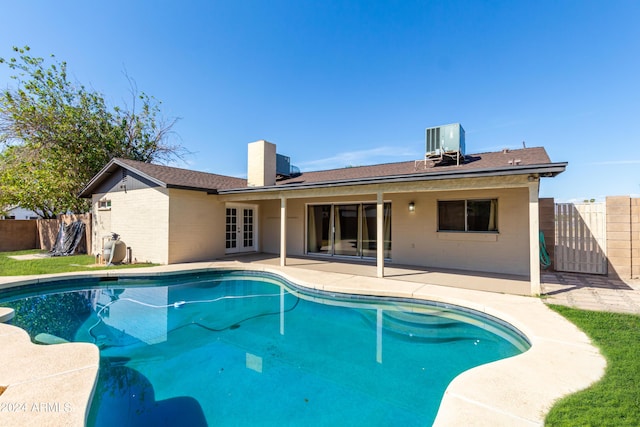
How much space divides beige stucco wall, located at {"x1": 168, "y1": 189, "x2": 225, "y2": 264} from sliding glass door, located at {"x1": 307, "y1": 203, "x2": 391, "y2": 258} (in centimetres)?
371

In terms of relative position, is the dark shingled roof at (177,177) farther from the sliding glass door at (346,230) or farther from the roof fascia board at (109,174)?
the sliding glass door at (346,230)

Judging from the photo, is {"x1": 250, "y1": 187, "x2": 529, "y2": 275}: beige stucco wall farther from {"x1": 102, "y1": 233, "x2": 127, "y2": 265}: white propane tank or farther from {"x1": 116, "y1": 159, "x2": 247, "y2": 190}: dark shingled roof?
{"x1": 102, "y1": 233, "x2": 127, "y2": 265}: white propane tank

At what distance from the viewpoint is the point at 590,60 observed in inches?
327

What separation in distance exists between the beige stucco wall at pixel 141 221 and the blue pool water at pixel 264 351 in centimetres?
272

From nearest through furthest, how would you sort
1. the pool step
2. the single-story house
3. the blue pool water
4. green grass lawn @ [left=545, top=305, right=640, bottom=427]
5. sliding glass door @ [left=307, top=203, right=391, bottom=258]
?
green grass lawn @ [left=545, top=305, right=640, bottom=427]
the blue pool water
the pool step
the single-story house
sliding glass door @ [left=307, top=203, right=391, bottom=258]

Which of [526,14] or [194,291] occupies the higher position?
[526,14]

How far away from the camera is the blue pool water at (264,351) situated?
9.93ft

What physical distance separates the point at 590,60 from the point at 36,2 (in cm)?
1862

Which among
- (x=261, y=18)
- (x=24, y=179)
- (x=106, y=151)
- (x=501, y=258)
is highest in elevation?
(x=261, y=18)

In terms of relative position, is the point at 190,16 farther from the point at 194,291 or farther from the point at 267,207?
the point at 194,291

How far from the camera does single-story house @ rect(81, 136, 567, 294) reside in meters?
7.65

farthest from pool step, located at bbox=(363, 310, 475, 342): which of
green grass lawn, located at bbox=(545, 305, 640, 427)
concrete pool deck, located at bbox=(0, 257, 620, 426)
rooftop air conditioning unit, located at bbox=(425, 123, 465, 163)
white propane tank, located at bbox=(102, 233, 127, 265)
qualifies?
white propane tank, located at bbox=(102, 233, 127, 265)

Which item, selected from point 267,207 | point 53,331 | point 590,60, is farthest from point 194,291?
point 590,60

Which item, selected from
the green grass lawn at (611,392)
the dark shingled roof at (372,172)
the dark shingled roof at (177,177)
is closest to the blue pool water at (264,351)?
the green grass lawn at (611,392)
